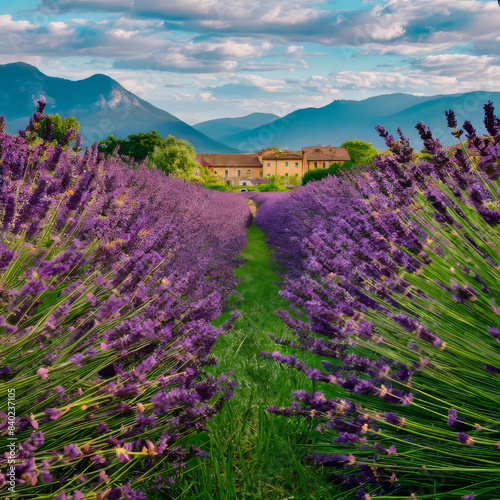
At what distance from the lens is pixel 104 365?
1.77 metres

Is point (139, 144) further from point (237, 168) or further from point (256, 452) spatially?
point (256, 452)

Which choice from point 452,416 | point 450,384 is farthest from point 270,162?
point 452,416

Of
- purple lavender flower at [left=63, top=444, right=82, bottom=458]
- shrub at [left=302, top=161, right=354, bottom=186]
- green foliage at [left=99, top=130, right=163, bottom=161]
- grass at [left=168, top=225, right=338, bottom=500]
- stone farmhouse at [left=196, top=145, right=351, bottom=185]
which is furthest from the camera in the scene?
stone farmhouse at [left=196, top=145, right=351, bottom=185]

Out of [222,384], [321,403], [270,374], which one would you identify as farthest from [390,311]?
[270,374]

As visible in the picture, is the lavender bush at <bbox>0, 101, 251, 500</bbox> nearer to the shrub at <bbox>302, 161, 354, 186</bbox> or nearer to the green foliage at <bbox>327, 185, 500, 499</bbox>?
the green foliage at <bbox>327, 185, 500, 499</bbox>

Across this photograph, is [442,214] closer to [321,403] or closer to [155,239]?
[321,403]

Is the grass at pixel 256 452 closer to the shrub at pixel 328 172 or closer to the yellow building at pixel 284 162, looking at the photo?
the shrub at pixel 328 172

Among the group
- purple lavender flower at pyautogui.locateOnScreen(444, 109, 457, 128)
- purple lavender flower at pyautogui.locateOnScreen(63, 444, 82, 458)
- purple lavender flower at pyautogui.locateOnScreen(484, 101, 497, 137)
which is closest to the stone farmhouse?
purple lavender flower at pyautogui.locateOnScreen(444, 109, 457, 128)

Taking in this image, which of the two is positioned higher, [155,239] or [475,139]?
[475,139]

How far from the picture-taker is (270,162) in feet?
249

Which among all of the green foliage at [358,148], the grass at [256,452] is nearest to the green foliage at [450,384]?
the grass at [256,452]

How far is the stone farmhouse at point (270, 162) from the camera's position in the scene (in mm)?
67938

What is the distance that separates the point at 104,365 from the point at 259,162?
80.9 meters

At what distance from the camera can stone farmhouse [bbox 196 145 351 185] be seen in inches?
2675
